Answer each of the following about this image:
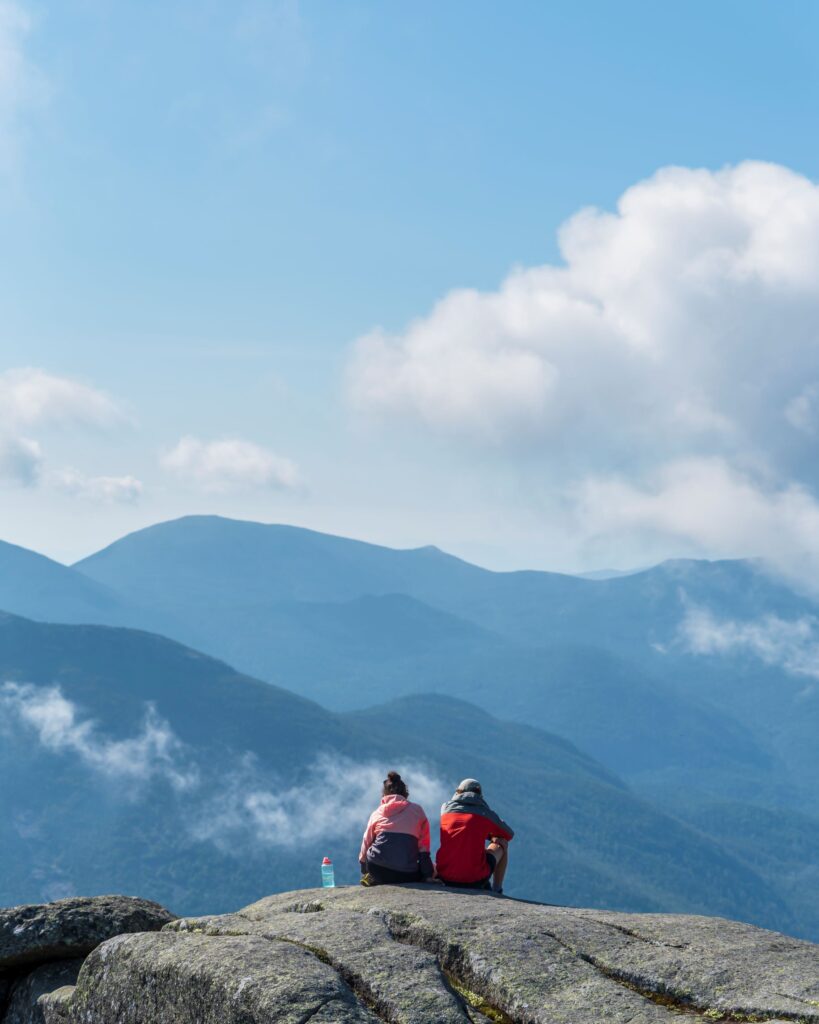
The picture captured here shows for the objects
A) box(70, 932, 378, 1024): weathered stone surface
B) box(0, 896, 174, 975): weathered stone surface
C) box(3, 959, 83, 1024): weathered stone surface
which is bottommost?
box(3, 959, 83, 1024): weathered stone surface

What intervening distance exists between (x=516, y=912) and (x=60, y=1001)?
28.4 feet

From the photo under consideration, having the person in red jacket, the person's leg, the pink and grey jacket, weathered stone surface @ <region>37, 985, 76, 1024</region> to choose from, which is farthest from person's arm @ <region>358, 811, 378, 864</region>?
weathered stone surface @ <region>37, 985, 76, 1024</region>

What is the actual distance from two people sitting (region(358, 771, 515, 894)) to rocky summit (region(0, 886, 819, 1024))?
121 inches

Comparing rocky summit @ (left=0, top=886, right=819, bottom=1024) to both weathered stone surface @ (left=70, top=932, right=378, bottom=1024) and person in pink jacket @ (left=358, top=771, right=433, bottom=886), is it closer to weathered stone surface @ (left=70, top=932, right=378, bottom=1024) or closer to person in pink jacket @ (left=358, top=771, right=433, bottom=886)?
weathered stone surface @ (left=70, top=932, right=378, bottom=1024)

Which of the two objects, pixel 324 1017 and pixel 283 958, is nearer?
pixel 324 1017

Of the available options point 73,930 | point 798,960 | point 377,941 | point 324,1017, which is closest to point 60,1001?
point 73,930

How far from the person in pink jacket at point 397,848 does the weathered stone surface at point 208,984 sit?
20.5 ft

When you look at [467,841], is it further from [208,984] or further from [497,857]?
[208,984]

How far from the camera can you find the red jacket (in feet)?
77.0

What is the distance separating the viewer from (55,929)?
67.6 ft

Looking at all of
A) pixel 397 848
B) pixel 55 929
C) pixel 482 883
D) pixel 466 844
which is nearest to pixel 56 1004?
pixel 55 929

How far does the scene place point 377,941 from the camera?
1705 cm

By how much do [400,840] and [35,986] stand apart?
8.15 m

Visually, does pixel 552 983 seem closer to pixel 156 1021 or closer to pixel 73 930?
pixel 156 1021
